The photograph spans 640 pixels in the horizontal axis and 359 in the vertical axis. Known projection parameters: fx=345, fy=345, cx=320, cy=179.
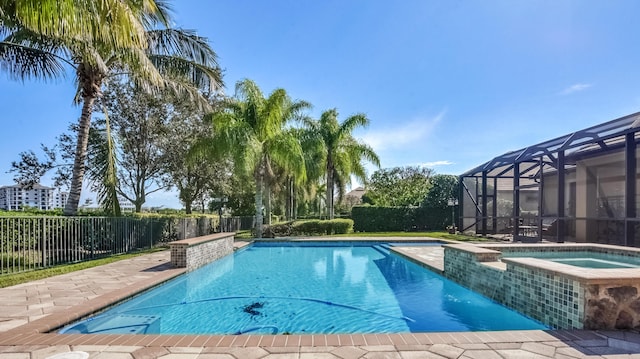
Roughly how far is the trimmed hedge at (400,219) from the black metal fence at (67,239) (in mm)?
12545

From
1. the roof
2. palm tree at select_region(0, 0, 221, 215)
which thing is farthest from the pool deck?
the roof

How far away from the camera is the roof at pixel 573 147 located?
10.5m

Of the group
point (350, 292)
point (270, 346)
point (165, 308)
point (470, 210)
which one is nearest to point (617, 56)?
point (470, 210)

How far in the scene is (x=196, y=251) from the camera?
29.3ft

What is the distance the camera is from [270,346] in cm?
345

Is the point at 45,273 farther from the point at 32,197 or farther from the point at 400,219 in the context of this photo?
the point at 400,219

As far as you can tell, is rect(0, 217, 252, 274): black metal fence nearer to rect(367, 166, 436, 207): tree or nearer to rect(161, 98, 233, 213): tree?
rect(161, 98, 233, 213): tree

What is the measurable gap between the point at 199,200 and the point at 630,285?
23.5 m

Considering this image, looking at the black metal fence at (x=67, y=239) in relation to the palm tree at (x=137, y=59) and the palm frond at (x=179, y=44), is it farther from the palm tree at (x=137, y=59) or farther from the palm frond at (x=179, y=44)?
the palm frond at (x=179, y=44)

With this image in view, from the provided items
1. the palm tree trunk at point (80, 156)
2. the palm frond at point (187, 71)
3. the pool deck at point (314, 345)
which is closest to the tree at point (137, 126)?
the palm frond at point (187, 71)

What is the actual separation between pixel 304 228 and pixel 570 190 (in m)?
12.3

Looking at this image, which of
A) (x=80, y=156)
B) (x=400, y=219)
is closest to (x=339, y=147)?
(x=400, y=219)

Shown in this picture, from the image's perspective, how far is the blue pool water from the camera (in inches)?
195

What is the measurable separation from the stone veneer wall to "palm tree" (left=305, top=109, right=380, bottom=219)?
30.9 ft
